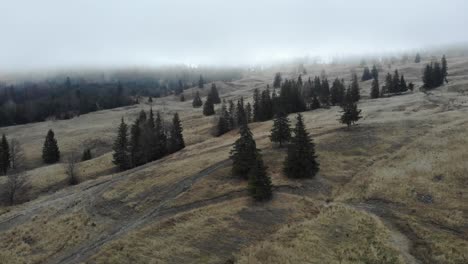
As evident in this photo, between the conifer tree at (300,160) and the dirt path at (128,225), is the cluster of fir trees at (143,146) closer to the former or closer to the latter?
the dirt path at (128,225)

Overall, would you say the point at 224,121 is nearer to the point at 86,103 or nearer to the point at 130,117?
the point at 130,117

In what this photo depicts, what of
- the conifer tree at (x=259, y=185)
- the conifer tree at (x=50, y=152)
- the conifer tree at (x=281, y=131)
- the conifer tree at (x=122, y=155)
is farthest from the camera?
the conifer tree at (x=50, y=152)

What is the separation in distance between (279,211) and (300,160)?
12.0 meters

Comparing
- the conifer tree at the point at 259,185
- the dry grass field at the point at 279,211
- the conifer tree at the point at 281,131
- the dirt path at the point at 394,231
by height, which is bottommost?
the dirt path at the point at 394,231

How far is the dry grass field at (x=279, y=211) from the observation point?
3797 cm

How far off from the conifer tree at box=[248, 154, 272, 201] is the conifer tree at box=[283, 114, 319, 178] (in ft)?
24.8

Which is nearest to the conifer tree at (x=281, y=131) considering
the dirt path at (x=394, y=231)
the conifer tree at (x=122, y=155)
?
the dirt path at (x=394, y=231)

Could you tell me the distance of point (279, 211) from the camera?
46656 mm

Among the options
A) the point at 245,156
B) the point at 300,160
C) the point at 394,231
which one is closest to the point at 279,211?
the point at 300,160

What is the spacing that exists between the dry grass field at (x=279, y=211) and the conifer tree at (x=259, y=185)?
1.30 m

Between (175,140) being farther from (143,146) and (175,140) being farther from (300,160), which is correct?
(300,160)

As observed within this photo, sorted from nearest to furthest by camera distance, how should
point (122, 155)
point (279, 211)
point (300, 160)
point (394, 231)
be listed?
point (394, 231) → point (279, 211) → point (300, 160) → point (122, 155)

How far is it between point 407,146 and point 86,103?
168181mm

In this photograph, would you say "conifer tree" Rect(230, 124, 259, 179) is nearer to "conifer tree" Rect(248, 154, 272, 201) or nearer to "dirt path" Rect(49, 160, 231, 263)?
"dirt path" Rect(49, 160, 231, 263)
